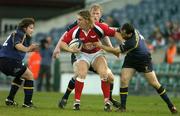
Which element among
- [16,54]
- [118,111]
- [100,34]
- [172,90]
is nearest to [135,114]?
[118,111]

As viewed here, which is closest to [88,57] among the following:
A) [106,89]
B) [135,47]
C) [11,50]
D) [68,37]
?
Result: [68,37]

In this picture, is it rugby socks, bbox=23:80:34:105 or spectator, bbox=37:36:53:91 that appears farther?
spectator, bbox=37:36:53:91

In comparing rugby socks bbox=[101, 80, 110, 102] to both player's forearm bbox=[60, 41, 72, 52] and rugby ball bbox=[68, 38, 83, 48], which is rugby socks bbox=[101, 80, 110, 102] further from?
player's forearm bbox=[60, 41, 72, 52]

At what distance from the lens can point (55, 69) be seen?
2948cm

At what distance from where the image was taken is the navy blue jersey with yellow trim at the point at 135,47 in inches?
595

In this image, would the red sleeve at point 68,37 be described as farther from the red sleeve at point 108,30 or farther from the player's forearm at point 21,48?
the player's forearm at point 21,48

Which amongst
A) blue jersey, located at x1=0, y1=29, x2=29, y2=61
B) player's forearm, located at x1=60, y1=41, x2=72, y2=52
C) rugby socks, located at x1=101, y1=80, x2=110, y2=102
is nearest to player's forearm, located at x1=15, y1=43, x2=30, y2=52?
blue jersey, located at x1=0, y1=29, x2=29, y2=61

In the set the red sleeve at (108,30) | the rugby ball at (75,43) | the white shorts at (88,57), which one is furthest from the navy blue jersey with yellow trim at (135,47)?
the rugby ball at (75,43)

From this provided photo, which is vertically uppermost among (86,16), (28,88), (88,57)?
(86,16)

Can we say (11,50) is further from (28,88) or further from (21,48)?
(28,88)

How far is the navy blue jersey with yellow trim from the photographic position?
1510 cm

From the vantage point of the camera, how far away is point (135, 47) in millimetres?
15234

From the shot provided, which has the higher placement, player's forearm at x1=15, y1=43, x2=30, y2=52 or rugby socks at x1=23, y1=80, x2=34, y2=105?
player's forearm at x1=15, y1=43, x2=30, y2=52

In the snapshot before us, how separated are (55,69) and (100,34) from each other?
14051 millimetres
